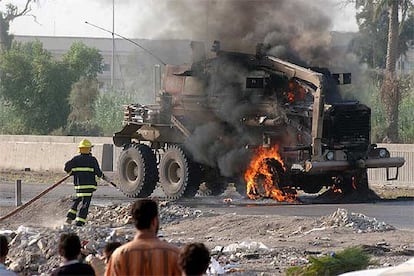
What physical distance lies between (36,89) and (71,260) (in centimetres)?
4306

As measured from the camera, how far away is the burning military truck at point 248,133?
77.7 feet

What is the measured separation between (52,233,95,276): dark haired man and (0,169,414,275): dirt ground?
5.47 meters

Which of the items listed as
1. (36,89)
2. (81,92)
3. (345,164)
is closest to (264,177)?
(345,164)

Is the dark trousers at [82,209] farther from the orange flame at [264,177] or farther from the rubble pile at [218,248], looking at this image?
the orange flame at [264,177]

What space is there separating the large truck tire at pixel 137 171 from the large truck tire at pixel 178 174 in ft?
1.28

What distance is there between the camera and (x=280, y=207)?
22859 mm

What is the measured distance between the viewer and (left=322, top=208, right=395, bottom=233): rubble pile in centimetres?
1748

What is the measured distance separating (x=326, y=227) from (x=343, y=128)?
6.26 meters

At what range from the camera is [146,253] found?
24.8 ft

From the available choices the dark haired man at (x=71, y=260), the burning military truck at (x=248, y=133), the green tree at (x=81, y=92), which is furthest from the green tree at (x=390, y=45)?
the dark haired man at (x=71, y=260)

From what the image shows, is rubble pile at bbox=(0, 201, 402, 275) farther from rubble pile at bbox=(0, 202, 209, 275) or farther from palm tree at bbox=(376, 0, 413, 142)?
palm tree at bbox=(376, 0, 413, 142)

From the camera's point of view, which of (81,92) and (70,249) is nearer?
(70,249)

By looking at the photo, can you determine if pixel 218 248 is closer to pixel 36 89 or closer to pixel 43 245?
pixel 43 245

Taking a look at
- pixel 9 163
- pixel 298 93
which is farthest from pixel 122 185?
pixel 9 163
